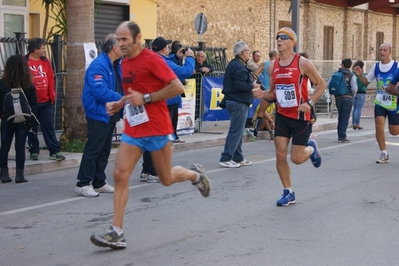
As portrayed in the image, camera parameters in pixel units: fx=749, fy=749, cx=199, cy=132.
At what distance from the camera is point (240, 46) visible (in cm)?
1145

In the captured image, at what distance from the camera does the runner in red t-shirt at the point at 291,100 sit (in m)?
8.40

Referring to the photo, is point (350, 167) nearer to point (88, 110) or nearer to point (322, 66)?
point (88, 110)

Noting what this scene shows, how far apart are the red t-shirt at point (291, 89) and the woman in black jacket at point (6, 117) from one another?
11.8 feet

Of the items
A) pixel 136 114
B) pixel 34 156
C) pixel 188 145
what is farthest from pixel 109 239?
pixel 188 145

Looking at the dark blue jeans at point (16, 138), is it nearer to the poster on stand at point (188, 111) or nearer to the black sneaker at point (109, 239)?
the black sneaker at point (109, 239)

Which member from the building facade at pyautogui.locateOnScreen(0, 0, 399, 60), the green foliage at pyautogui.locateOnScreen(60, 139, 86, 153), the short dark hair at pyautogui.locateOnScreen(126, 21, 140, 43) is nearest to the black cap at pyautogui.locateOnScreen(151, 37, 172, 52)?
the green foliage at pyautogui.locateOnScreen(60, 139, 86, 153)

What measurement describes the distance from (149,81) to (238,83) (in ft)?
16.4

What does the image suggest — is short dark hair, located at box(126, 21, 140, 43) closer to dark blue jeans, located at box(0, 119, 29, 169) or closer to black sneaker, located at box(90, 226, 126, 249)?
black sneaker, located at box(90, 226, 126, 249)

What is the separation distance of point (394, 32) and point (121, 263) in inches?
1295

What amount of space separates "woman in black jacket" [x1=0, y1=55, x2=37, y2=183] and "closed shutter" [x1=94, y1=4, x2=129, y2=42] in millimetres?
10217

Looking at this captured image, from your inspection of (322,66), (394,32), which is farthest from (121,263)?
(394,32)

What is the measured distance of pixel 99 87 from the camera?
8828 mm

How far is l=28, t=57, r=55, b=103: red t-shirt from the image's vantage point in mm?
11617

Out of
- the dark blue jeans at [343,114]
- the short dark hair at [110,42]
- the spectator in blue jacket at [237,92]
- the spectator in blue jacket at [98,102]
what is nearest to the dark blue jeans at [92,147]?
the spectator in blue jacket at [98,102]
